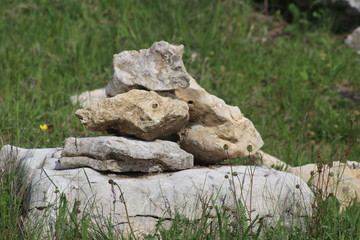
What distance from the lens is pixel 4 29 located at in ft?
29.1

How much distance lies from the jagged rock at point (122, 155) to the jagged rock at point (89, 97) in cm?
259

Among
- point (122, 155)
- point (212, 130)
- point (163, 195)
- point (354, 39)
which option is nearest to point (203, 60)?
point (354, 39)

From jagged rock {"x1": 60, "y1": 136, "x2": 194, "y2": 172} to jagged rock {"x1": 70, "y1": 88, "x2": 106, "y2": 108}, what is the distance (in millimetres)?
2590

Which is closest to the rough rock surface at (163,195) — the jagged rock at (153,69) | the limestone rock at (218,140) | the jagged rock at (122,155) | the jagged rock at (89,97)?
the jagged rock at (122,155)

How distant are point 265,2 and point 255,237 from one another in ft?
22.4

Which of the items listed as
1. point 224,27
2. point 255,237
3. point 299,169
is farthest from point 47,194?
point 224,27

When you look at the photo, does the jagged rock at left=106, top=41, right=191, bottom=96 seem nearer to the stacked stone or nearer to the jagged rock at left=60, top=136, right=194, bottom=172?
the stacked stone

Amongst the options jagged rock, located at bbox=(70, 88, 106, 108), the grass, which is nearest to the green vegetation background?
the grass

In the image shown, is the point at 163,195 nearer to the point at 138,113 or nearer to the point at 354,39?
the point at 138,113

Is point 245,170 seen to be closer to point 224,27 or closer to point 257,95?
point 257,95

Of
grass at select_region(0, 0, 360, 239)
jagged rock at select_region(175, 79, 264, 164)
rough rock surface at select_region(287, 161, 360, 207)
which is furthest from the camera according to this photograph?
grass at select_region(0, 0, 360, 239)

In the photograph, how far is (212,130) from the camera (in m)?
4.98

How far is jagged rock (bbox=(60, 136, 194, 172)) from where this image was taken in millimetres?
4504

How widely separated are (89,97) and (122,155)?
9.69ft
